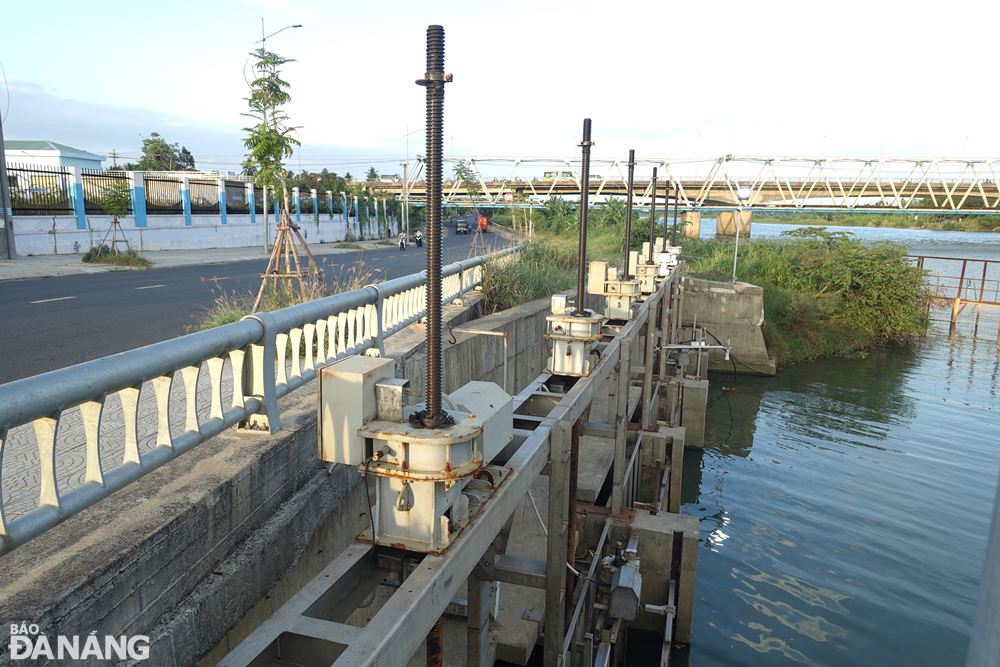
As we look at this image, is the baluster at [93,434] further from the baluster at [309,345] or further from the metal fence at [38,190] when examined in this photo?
the metal fence at [38,190]

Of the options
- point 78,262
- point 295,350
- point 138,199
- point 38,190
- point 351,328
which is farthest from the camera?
point 138,199

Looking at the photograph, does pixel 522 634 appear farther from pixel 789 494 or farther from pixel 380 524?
pixel 789 494

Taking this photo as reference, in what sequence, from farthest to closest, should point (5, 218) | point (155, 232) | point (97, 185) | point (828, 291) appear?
point (155, 232), point (97, 185), point (828, 291), point (5, 218)

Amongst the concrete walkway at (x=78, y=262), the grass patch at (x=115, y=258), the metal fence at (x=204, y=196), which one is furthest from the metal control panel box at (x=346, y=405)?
the metal fence at (x=204, y=196)

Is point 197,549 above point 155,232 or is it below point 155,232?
below

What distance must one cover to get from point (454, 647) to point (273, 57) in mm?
11269

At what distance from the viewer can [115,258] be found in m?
21.6

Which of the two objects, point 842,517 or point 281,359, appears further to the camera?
point 842,517

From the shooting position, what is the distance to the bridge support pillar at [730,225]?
58.9 meters

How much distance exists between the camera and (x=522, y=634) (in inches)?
215

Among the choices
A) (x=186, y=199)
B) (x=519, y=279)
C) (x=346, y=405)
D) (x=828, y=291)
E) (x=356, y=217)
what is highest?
(x=186, y=199)

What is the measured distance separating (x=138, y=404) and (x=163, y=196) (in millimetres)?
31241

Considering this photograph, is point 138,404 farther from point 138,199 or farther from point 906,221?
point 906,221

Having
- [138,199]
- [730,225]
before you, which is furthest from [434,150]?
[730,225]
